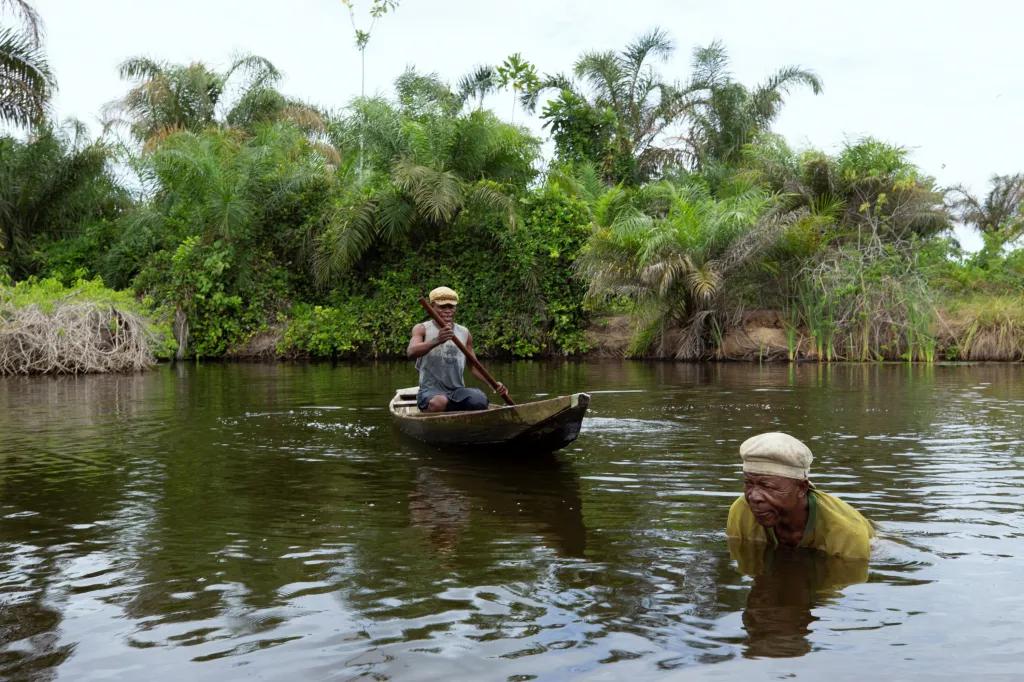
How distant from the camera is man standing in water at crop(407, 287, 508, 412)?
27.7 feet

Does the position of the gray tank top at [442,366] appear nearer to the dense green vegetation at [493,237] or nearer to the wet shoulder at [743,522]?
the wet shoulder at [743,522]

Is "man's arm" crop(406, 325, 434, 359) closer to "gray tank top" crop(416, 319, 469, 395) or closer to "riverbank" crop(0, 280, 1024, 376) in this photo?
"gray tank top" crop(416, 319, 469, 395)

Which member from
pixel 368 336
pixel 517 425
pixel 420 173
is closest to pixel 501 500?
pixel 517 425

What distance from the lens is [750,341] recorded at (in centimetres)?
2081

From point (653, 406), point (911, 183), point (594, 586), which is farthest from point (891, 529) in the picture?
point (911, 183)

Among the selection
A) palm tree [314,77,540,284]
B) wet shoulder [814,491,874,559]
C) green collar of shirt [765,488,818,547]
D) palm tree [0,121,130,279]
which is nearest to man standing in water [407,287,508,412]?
green collar of shirt [765,488,818,547]

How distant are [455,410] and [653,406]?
3655 mm

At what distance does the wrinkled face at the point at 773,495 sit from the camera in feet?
14.0

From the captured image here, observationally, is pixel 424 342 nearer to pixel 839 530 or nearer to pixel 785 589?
pixel 839 530

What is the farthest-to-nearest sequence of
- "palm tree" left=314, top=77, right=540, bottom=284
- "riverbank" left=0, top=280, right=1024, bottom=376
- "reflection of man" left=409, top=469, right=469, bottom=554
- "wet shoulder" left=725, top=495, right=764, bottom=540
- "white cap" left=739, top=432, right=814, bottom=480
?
"palm tree" left=314, top=77, right=540, bottom=284, "riverbank" left=0, top=280, right=1024, bottom=376, "reflection of man" left=409, top=469, right=469, bottom=554, "wet shoulder" left=725, top=495, right=764, bottom=540, "white cap" left=739, top=432, right=814, bottom=480

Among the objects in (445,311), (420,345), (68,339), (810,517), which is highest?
(68,339)

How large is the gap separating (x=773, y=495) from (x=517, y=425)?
3.44 metres

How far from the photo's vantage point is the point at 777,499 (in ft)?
14.1

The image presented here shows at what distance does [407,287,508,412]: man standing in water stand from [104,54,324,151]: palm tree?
21.6m
